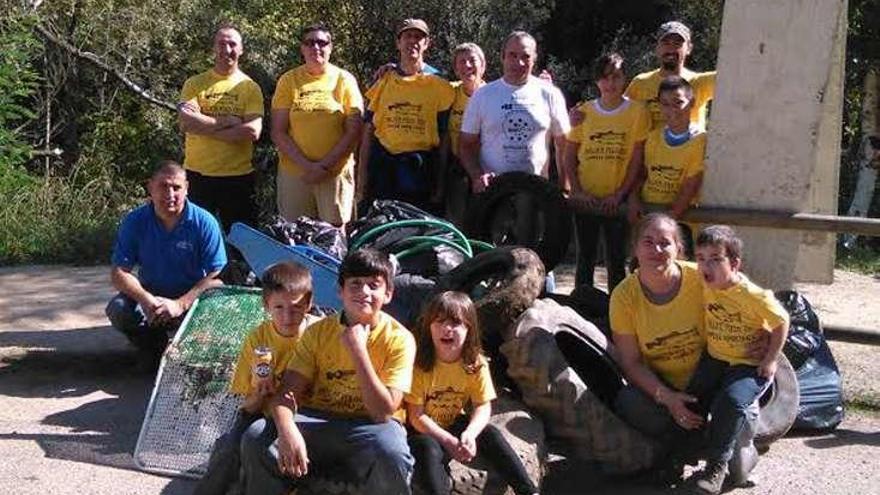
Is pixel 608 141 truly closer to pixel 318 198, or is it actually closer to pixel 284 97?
pixel 318 198

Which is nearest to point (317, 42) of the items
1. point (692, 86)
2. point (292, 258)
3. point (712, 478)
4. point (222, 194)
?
point (222, 194)

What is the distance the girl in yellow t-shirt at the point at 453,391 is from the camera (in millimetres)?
4723

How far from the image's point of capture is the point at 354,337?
4.56 metres

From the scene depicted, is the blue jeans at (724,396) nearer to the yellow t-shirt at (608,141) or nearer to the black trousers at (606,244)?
the black trousers at (606,244)

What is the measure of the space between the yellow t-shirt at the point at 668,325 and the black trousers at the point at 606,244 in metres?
1.60

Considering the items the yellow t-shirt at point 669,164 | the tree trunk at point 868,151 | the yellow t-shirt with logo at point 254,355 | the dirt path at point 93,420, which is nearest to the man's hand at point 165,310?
the dirt path at point 93,420

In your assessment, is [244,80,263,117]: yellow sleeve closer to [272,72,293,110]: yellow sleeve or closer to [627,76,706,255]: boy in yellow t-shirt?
[272,72,293,110]: yellow sleeve

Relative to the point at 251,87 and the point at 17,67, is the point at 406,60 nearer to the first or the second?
the point at 251,87

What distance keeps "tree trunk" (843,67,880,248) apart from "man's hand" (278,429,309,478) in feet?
36.8

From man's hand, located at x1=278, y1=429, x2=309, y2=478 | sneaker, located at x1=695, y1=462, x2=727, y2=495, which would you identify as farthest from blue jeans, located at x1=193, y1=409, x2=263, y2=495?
sneaker, located at x1=695, y1=462, x2=727, y2=495

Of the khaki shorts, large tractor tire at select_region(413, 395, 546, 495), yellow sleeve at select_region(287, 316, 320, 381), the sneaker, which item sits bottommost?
the sneaker

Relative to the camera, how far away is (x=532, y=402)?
A: 5.25 meters

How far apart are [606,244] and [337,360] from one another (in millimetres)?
2859

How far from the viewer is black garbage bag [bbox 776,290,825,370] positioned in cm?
626
